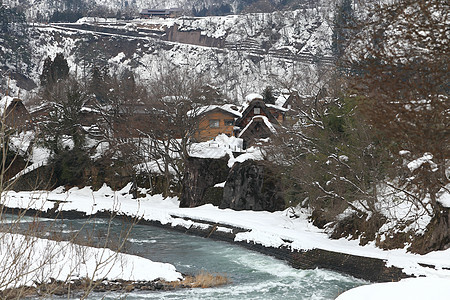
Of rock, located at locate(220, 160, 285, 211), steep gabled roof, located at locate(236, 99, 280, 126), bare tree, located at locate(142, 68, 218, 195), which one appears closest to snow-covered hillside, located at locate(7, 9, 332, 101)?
steep gabled roof, located at locate(236, 99, 280, 126)

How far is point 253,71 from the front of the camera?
140m

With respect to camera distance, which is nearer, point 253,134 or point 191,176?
point 191,176

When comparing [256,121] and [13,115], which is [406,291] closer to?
[13,115]

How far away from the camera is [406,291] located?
4.43m

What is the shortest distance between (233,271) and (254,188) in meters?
11.2

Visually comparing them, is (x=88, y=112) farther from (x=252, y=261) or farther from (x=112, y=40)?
(x=112, y=40)

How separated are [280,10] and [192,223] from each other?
17265 cm

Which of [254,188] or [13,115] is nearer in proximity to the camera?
[13,115]

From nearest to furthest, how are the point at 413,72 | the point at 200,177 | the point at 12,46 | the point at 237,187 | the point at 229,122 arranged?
the point at 413,72 < the point at 237,187 < the point at 200,177 < the point at 229,122 < the point at 12,46

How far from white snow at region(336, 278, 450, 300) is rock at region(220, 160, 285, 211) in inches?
928

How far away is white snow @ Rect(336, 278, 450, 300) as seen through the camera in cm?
430

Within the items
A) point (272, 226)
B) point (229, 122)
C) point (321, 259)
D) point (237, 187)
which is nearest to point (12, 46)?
point (229, 122)

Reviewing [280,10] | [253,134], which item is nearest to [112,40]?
[280,10]

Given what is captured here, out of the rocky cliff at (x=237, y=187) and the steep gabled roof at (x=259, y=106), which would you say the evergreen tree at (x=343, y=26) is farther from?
the steep gabled roof at (x=259, y=106)
